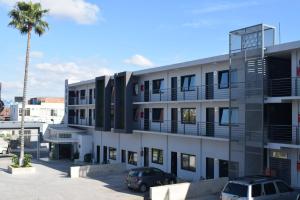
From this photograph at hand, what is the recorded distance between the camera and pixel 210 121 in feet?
97.6

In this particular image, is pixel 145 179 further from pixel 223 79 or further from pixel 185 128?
pixel 223 79

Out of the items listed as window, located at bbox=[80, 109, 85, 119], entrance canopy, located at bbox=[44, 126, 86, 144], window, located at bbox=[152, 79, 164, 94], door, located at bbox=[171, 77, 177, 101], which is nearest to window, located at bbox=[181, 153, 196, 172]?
door, located at bbox=[171, 77, 177, 101]

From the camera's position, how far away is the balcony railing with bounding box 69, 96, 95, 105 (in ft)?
155

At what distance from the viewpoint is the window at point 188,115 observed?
31.4 meters

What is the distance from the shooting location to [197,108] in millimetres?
30922

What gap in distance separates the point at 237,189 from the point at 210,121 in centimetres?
1087

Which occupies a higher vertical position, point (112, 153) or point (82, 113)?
point (82, 113)

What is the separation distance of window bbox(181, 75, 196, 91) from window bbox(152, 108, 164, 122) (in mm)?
3593

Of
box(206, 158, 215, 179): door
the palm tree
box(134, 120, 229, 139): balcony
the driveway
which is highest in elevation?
the palm tree

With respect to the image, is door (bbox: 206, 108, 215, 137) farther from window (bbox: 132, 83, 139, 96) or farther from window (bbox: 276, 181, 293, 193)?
window (bbox: 132, 83, 139, 96)

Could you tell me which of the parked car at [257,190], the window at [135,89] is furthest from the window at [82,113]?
the parked car at [257,190]

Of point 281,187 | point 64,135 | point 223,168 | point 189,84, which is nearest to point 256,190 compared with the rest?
point 281,187

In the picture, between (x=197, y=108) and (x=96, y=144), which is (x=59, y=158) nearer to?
(x=96, y=144)

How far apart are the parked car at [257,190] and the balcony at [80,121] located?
94.1 feet
